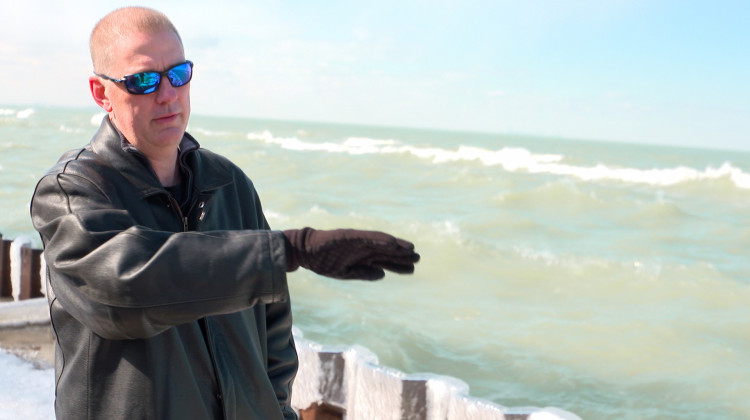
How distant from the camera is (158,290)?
1.34 metres

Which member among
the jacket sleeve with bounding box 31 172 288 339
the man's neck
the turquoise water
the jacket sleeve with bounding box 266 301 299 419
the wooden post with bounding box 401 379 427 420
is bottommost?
the turquoise water

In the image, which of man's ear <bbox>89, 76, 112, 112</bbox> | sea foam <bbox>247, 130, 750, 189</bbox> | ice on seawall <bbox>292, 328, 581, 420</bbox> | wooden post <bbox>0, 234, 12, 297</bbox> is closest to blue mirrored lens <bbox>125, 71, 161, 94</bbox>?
man's ear <bbox>89, 76, 112, 112</bbox>

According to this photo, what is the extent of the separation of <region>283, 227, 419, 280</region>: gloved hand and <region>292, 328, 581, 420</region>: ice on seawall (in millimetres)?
1335

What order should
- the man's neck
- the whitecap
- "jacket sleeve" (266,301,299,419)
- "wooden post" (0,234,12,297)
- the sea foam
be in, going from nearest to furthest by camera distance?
1. the man's neck
2. "jacket sleeve" (266,301,299,419)
3. "wooden post" (0,234,12,297)
4. the sea foam
5. the whitecap

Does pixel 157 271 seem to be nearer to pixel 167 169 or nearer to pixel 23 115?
pixel 167 169

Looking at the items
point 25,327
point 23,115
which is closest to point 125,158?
point 25,327

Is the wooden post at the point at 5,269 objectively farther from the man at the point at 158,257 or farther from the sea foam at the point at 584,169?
the sea foam at the point at 584,169

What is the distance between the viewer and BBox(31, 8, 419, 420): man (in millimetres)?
1353

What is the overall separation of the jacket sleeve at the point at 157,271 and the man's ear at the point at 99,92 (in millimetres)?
406

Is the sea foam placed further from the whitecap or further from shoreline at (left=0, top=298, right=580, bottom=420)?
the whitecap

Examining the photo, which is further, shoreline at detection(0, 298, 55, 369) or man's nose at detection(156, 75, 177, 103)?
shoreline at detection(0, 298, 55, 369)

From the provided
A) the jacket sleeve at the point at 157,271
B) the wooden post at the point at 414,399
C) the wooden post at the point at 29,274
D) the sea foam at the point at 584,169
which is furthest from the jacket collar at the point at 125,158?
the sea foam at the point at 584,169

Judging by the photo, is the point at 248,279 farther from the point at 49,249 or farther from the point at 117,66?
the point at 117,66

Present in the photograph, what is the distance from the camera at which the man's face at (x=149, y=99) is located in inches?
65.5
